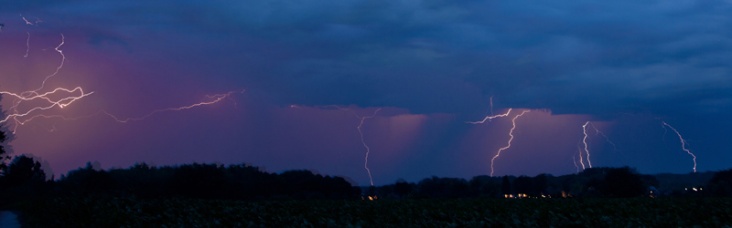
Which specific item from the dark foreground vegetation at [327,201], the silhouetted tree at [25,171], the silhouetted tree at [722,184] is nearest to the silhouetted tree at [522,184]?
the dark foreground vegetation at [327,201]

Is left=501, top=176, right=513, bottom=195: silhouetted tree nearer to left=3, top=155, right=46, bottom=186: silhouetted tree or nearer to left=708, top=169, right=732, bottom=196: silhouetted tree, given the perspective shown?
left=708, top=169, right=732, bottom=196: silhouetted tree

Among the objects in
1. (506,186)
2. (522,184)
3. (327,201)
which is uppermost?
(522,184)

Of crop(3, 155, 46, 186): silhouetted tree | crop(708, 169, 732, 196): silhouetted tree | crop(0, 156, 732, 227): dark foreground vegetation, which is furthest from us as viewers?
crop(3, 155, 46, 186): silhouetted tree

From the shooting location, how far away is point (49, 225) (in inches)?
1293

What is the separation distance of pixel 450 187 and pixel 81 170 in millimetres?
64305

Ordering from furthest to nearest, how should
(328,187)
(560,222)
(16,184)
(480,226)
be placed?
(16,184), (328,187), (560,222), (480,226)

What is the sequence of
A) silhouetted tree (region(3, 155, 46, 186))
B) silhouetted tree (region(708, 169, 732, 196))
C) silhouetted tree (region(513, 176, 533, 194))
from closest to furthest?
1. silhouetted tree (region(708, 169, 732, 196))
2. silhouetted tree (region(3, 155, 46, 186))
3. silhouetted tree (region(513, 176, 533, 194))

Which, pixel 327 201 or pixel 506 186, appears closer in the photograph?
pixel 327 201

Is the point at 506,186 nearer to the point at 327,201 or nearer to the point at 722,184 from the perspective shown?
the point at 722,184

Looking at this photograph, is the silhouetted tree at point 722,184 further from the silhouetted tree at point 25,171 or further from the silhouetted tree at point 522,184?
the silhouetted tree at point 25,171

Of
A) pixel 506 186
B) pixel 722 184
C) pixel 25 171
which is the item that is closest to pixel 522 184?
pixel 506 186

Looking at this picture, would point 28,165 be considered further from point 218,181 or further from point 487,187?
point 487,187

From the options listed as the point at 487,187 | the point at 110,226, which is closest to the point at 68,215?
the point at 110,226

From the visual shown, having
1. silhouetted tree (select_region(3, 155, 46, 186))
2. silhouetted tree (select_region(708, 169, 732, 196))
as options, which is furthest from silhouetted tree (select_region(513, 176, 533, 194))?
silhouetted tree (select_region(3, 155, 46, 186))
